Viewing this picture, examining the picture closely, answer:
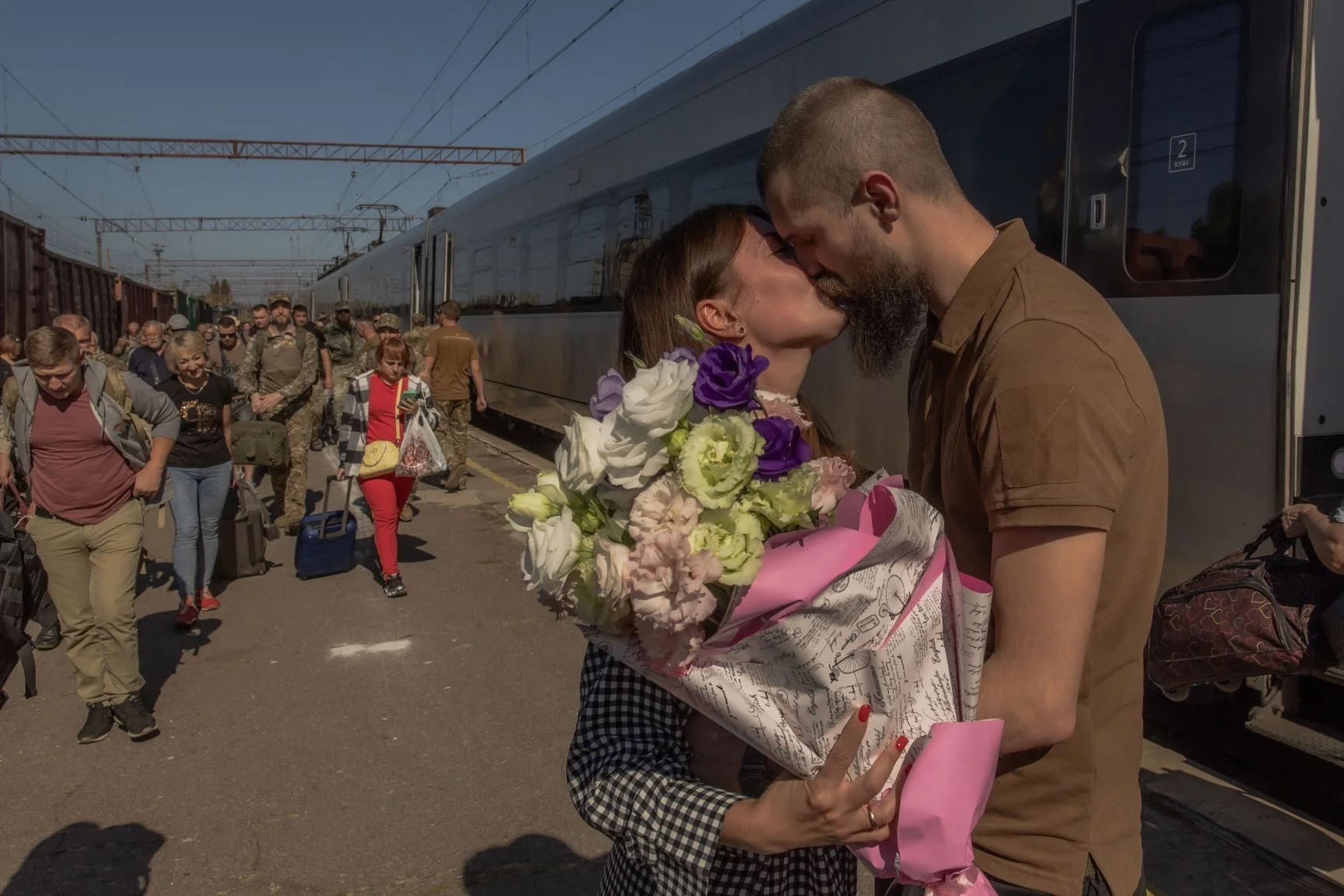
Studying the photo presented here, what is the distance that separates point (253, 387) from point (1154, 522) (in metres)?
9.48

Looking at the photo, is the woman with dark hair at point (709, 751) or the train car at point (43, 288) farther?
the train car at point (43, 288)

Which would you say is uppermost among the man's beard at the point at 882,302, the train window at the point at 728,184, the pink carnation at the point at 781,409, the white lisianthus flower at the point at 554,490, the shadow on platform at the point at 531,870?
the train window at the point at 728,184

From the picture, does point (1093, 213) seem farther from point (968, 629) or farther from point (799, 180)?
point (968, 629)

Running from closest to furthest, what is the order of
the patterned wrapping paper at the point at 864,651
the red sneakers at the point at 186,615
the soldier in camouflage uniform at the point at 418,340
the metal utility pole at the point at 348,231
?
the patterned wrapping paper at the point at 864,651
the red sneakers at the point at 186,615
the soldier in camouflage uniform at the point at 418,340
the metal utility pole at the point at 348,231

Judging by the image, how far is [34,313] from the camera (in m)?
18.1

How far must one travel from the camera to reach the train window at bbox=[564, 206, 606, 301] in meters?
10.9

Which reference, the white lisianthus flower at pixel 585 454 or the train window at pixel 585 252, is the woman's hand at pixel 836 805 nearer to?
the white lisianthus flower at pixel 585 454

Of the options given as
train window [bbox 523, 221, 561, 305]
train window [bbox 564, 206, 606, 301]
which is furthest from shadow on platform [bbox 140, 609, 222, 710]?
train window [bbox 523, 221, 561, 305]

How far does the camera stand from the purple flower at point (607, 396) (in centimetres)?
151

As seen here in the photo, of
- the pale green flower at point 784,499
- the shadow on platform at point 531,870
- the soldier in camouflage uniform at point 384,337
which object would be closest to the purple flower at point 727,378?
the pale green flower at point 784,499

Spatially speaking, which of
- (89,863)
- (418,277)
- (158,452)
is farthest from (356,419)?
(418,277)

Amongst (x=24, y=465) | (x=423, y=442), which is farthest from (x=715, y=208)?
(x=423, y=442)

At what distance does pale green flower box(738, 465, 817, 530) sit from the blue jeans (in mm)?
6087

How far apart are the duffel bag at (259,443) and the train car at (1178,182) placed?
4746mm
